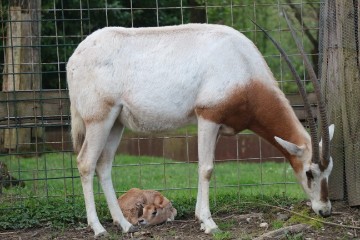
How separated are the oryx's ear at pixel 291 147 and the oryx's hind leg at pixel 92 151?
5.18ft

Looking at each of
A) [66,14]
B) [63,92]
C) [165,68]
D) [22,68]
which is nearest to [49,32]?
[66,14]

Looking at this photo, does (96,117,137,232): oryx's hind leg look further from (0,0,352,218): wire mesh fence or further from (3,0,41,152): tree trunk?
(3,0,41,152): tree trunk

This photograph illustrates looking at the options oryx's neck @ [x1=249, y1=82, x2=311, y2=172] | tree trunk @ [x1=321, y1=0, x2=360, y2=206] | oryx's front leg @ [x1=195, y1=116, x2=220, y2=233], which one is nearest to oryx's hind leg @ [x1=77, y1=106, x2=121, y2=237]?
oryx's front leg @ [x1=195, y1=116, x2=220, y2=233]

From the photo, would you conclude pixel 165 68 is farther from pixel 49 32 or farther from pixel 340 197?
pixel 49 32

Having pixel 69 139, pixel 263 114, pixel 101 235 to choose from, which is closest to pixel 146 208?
pixel 101 235

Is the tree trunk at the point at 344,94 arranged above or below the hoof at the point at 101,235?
above

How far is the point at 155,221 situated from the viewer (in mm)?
7629

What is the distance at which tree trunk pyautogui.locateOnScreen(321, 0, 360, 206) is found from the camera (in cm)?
761

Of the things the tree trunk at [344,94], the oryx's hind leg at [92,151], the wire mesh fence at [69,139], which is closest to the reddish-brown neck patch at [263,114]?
the tree trunk at [344,94]

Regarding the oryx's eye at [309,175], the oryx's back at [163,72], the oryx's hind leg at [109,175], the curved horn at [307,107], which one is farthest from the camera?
the oryx's hind leg at [109,175]

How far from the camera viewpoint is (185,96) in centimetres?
733

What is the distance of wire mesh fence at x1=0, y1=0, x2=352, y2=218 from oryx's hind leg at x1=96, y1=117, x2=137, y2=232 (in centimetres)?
39

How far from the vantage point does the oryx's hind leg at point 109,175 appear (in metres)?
7.49

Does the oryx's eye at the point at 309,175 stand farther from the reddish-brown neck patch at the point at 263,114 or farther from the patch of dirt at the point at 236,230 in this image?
the patch of dirt at the point at 236,230
